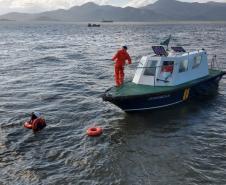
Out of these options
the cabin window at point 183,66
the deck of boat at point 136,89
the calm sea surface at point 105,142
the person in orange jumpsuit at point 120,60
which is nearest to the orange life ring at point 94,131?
the calm sea surface at point 105,142

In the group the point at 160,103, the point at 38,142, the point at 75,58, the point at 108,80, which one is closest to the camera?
the point at 38,142

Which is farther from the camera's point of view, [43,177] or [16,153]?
[16,153]

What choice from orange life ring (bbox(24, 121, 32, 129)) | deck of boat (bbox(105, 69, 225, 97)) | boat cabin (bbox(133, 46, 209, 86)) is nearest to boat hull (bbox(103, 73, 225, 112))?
deck of boat (bbox(105, 69, 225, 97))

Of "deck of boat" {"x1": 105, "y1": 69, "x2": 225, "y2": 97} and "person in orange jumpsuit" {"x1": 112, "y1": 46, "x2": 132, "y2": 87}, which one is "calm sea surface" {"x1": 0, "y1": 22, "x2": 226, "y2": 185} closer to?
"deck of boat" {"x1": 105, "y1": 69, "x2": 225, "y2": 97}

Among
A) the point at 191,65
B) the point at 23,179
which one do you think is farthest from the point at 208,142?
the point at 23,179

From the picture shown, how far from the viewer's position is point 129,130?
18141 millimetres

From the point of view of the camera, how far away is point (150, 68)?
20.7 metres

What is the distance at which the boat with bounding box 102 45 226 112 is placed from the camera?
19.1 m

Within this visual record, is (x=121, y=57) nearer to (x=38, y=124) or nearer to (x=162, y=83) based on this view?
(x=162, y=83)

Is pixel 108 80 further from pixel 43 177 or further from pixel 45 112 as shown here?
pixel 43 177

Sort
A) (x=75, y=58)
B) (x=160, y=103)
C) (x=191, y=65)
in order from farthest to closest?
1. (x=75, y=58)
2. (x=191, y=65)
3. (x=160, y=103)

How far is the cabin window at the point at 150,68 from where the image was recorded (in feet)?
67.6

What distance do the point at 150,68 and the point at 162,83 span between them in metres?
1.10

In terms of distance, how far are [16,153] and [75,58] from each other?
2902cm
